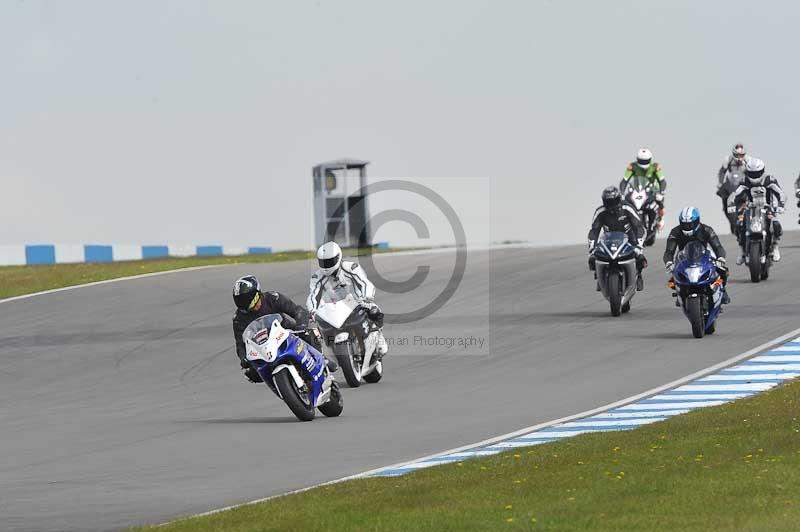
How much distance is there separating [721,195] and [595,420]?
21.2m

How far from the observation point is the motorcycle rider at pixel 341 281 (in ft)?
58.6

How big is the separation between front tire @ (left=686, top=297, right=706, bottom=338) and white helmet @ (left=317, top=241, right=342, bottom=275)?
17.5ft

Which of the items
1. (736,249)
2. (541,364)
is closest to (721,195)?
(736,249)

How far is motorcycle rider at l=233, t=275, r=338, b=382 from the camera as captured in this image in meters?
15.1

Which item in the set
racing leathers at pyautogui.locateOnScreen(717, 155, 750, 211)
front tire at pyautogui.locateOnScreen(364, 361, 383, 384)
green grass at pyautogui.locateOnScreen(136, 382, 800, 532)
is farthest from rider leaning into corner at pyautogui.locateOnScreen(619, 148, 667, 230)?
green grass at pyautogui.locateOnScreen(136, 382, 800, 532)

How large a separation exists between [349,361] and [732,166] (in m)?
18.6

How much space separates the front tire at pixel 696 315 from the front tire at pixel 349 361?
509 centimetres

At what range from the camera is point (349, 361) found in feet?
58.7

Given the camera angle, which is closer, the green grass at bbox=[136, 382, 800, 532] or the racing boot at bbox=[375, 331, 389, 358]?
the green grass at bbox=[136, 382, 800, 532]

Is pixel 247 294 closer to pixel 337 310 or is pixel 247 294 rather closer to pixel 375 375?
pixel 337 310

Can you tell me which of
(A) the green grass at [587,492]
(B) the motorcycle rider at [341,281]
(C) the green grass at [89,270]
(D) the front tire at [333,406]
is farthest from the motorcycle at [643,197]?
(A) the green grass at [587,492]

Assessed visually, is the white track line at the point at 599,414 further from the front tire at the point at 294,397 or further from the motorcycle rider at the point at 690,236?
the front tire at the point at 294,397

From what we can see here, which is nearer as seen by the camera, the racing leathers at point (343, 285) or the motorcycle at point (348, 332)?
the motorcycle at point (348, 332)

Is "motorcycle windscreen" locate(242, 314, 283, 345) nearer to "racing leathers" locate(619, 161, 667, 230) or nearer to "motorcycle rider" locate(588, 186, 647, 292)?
"motorcycle rider" locate(588, 186, 647, 292)
